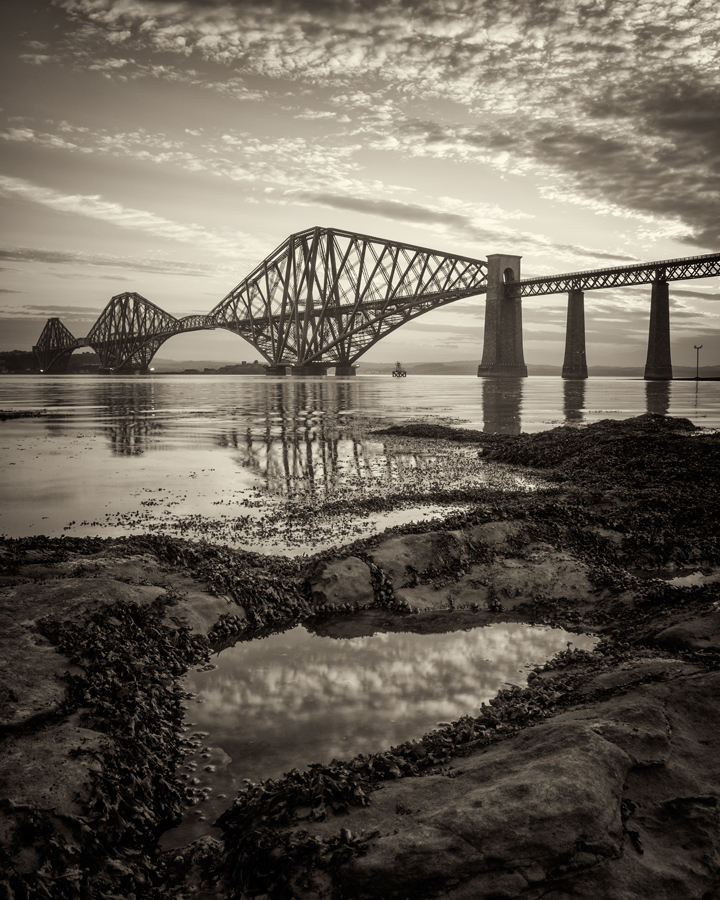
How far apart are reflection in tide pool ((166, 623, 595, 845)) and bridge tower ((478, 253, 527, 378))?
106 meters

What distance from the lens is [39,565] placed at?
5453mm

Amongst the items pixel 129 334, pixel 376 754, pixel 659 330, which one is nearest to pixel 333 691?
pixel 376 754

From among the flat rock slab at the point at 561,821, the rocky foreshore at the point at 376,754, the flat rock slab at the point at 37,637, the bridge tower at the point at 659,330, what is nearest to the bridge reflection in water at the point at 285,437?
the rocky foreshore at the point at 376,754

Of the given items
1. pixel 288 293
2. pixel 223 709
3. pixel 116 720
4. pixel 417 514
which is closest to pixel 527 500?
pixel 417 514

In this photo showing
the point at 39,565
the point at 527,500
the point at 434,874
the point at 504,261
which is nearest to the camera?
the point at 434,874

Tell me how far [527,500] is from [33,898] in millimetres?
6297

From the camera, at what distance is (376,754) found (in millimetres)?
3010

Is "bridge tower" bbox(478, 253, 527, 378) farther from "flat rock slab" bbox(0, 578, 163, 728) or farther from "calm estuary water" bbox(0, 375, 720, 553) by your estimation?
"flat rock slab" bbox(0, 578, 163, 728)

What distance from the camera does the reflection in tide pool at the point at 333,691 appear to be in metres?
3.24

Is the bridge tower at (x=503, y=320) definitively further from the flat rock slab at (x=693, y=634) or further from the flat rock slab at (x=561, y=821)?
the flat rock slab at (x=561, y=821)

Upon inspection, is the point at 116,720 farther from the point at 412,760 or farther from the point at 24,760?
the point at 412,760

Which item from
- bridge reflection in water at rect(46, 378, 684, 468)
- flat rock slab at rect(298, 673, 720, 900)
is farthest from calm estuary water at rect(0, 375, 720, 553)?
flat rock slab at rect(298, 673, 720, 900)

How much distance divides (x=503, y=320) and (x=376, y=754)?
109 m

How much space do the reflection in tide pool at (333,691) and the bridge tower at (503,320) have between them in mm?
105639
